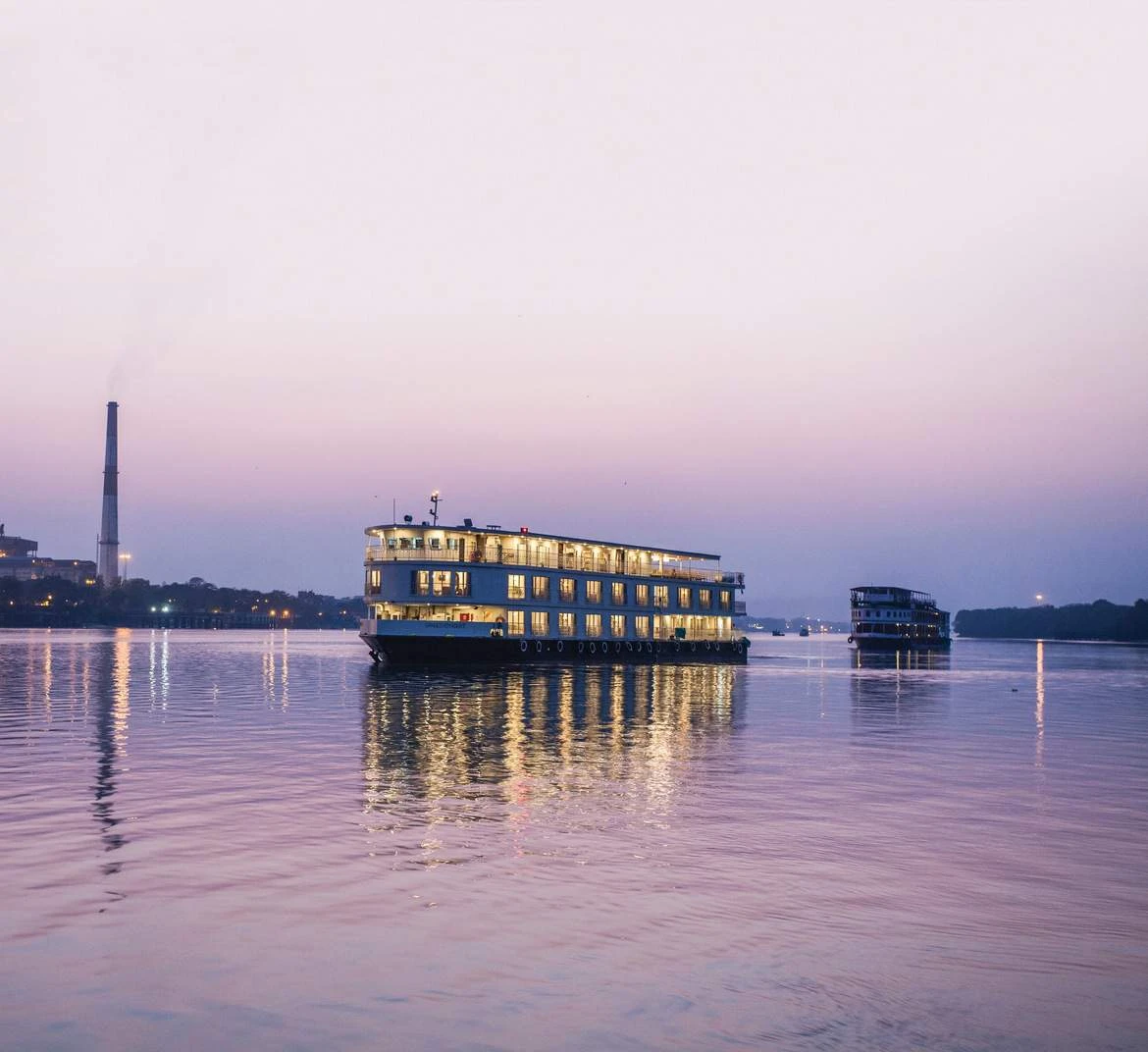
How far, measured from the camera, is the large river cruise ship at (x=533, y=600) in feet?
252

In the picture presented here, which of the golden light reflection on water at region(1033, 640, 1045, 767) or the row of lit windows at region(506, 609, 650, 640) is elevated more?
the row of lit windows at region(506, 609, 650, 640)

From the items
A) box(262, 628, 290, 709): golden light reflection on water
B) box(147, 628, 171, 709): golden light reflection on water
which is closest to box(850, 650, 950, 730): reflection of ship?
Result: box(262, 628, 290, 709): golden light reflection on water

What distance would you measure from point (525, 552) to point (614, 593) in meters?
12.1

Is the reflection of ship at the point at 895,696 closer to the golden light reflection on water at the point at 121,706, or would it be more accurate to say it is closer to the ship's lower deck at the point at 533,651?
the ship's lower deck at the point at 533,651

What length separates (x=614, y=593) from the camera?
3738 inches

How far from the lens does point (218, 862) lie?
18.0 metres

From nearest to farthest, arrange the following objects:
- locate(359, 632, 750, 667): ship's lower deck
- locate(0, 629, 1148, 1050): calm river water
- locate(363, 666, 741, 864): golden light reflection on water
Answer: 1. locate(0, 629, 1148, 1050): calm river water
2. locate(363, 666, 741, 864): golden light reflection on water
3. locate(359, 632, 750, 667): ship's lower deck

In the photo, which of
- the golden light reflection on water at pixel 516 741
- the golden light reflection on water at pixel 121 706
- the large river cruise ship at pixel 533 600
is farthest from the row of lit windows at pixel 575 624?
the golden light reflection on water at pixel 121 706

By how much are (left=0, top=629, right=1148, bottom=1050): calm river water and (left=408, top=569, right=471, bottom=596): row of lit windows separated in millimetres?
38406

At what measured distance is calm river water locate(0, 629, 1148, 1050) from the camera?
1158 cm

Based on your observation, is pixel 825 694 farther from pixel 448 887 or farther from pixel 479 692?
pixel 448 887

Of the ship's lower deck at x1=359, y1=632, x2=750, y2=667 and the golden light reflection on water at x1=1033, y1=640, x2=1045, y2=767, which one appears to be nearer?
the golden light reflection on water at x1=1033, y1=640, x2=1045, y2=767

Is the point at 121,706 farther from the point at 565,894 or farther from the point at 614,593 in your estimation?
the point at 614,593

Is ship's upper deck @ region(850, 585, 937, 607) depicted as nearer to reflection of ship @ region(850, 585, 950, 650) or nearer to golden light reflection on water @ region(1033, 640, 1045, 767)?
reflection of ship @ region(850, 585, 950, 650)
